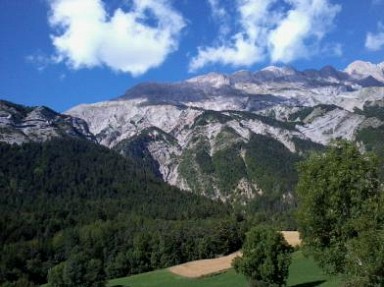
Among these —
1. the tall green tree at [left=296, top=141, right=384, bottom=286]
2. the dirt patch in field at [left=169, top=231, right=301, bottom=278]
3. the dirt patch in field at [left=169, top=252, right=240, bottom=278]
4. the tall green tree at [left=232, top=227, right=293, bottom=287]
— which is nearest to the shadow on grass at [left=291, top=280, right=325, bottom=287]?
the tall green tree at [left=232, top=227, right=293, bottom=287]

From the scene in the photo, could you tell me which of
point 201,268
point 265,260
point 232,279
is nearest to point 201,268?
point 201,268

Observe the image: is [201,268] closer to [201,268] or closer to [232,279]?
[201,268]

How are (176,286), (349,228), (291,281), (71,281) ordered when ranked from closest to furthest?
(349,228) < (291,281) < (71,281) < (176,286)

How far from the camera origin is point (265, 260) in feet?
234

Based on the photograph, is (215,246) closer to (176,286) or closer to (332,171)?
(176,286)

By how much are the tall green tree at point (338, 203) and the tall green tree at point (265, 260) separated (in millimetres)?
27828

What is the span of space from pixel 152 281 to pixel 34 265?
78.3 m

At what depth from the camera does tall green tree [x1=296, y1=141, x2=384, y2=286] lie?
3731 centimetres

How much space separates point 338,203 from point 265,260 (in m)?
33.1

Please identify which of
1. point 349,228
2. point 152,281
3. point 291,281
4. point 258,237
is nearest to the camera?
point 349,228

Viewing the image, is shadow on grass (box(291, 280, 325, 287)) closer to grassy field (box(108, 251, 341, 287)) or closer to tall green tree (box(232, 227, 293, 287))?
grassy field (box(108, 251, 341, 287))

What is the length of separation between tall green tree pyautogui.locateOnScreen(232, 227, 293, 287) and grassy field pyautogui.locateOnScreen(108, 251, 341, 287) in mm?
6271

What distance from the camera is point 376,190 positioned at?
131ft

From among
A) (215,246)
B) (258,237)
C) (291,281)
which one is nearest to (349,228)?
(258,237)
